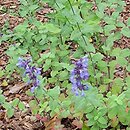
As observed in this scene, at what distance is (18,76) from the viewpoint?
3.73 meters

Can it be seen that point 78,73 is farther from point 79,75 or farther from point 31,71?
point 31,71

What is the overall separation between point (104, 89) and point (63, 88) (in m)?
0.47

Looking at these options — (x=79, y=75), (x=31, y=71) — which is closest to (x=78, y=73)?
(x=79, y=75)

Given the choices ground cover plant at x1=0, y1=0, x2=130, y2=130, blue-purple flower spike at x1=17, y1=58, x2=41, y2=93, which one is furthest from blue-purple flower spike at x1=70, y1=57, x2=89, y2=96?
blue-purple flower spike at x1=17, y1=58, x2=41, y2=93

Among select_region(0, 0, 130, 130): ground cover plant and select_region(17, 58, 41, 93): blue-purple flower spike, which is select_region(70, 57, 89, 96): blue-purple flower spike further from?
select_region(17, 58, 41, 93): blue-purple flower spike

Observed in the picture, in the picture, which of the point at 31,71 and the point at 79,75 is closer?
the point at 79,75

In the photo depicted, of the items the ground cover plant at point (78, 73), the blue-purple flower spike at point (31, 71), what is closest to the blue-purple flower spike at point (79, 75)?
the ground cover plant at point (78, 73)

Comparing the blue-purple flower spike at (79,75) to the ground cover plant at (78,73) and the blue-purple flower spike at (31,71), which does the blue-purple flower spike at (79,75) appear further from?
the blue-purple flower spike at (31,71)

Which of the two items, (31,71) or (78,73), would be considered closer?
(78,73)

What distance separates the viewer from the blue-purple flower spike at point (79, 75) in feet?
6.91

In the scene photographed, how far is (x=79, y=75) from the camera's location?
213cm

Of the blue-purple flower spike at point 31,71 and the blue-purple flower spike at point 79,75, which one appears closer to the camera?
the blue-purple flower spike at point 79,75

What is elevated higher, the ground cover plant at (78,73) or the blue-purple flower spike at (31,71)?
the blue-purple flower spike at (31,71)

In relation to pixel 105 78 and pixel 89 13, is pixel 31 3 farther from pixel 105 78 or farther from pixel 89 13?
pixel 105 78
